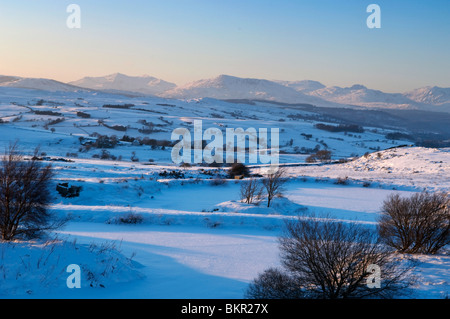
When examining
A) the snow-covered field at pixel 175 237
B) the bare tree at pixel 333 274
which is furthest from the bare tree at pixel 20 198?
the bare tree at pixel 333 274

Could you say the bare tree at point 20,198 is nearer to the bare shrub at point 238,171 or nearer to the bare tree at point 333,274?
the bare tree at point 333,274

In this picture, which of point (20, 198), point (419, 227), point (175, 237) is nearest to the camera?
point (20, 198)

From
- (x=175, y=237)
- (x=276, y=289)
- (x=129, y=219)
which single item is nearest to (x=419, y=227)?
(x=276, y=289)

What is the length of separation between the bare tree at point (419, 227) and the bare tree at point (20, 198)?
38.8ft

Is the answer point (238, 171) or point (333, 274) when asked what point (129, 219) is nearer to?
point (333, 274)

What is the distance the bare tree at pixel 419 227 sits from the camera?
10.5 meters

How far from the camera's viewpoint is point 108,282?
7391 mm

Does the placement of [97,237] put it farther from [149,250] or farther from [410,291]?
[410,291]

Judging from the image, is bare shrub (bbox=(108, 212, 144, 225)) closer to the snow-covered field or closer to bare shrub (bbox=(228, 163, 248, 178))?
the snow-covered field

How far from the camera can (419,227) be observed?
1062cm

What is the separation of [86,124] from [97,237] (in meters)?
81.1

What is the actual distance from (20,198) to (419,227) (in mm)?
13004

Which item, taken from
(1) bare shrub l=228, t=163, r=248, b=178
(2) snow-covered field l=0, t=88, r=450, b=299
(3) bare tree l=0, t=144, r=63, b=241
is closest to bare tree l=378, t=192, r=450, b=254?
(2) snow-covered field l=0, t=88, r=450, b=299

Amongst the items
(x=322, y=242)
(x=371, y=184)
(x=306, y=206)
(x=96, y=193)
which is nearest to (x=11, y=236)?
(x=322, y=242)
